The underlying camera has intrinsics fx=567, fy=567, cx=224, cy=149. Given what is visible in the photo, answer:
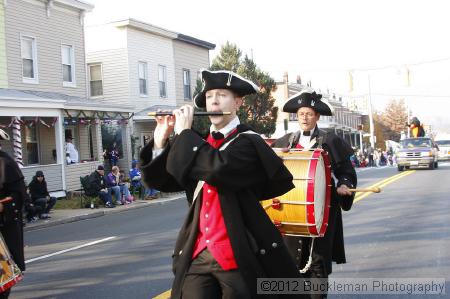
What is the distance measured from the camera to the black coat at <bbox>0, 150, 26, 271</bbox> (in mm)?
5531

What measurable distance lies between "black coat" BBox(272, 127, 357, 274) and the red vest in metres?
1.95

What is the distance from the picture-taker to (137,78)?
92.8 ft

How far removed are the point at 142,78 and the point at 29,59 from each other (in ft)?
26.1

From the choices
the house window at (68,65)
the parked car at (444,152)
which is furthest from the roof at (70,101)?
the parked car at (444,152)

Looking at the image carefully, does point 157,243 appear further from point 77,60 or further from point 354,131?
point 354,131

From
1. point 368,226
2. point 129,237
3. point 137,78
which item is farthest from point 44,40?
point 368,226

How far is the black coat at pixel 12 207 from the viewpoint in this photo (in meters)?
5.53

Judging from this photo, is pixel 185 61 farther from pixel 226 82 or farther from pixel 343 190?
pixel 226 82

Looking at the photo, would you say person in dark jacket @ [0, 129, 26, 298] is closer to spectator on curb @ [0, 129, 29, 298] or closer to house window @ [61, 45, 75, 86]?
spectator on curb @ [0, 129, 29, 298]

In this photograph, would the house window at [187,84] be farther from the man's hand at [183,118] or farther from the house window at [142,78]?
the man's hand at [183,118]

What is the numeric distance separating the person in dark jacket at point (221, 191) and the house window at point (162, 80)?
27.1 metres

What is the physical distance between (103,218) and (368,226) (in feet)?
25.6

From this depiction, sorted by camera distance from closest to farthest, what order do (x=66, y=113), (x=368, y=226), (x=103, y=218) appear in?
(x=368, y=226)
(x=103, y=218)
(x=66, y=113)

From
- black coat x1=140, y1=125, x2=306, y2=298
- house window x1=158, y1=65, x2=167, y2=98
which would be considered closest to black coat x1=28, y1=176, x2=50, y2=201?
black coat x1=140, y1=125, x2=306, y2=298
